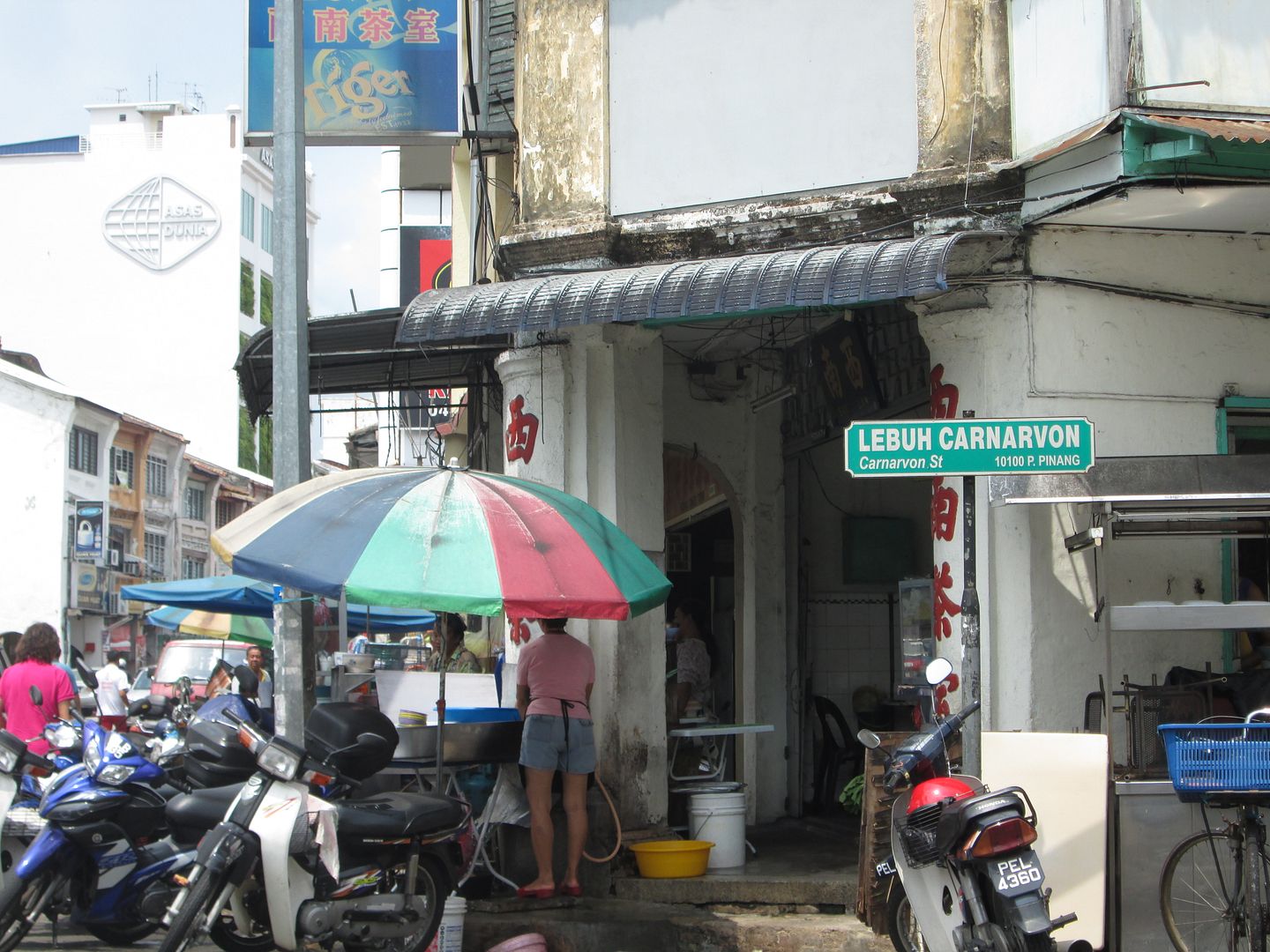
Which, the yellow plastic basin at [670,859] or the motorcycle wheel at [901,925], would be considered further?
the yellow plastic basin at [670,859]

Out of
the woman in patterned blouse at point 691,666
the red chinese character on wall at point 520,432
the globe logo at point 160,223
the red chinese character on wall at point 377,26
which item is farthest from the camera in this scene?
the globe logo at point 160,223

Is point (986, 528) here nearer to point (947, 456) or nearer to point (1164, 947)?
point (947, 456)

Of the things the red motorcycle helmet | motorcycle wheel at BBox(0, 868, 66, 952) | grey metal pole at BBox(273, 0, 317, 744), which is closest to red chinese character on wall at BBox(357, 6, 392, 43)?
grey metal pole at BBox(273, 0, 317, 744)

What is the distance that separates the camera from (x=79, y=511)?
41562 millimetres

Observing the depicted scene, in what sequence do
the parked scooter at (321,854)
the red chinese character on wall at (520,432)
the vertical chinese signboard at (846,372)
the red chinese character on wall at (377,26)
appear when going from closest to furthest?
the parked scooter at (321,854) → the red chinese character on wall at (520,432) → the vertical chinese signboard at (846,372) → the red chinese character on wall at (377,26)

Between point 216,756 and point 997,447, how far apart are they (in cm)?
408

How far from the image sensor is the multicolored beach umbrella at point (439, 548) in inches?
271

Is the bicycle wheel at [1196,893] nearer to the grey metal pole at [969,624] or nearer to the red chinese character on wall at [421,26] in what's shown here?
the grey metal pole at [969,624]

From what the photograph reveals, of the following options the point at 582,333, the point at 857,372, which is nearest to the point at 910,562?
the point at 857,372

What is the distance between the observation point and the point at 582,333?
941cm

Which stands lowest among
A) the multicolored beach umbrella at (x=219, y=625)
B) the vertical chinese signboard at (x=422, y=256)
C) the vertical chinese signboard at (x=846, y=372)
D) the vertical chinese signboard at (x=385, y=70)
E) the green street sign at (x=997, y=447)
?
the multicolored beach umbrella at (x=219, y=625)

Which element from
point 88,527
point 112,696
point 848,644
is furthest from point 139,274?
point 848,644

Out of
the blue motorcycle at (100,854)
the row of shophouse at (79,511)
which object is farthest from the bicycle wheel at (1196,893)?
the row of shophouse at (79,511)

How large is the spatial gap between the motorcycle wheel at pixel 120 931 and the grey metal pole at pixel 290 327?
3.81 ft
